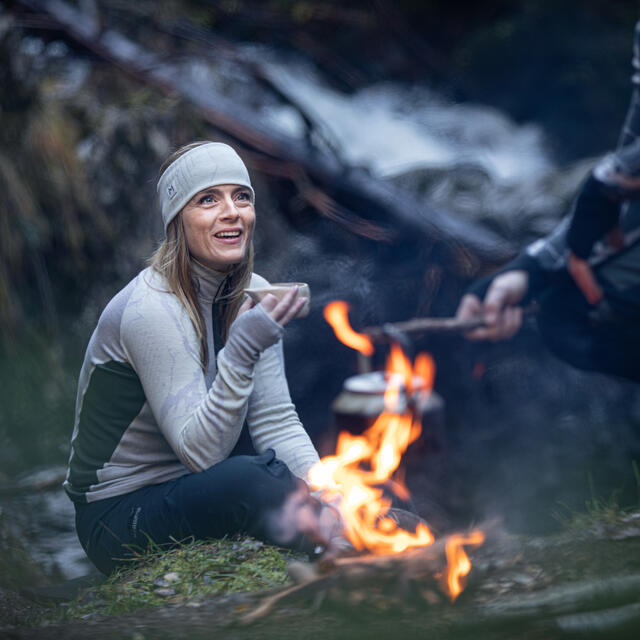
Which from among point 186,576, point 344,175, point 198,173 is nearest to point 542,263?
point 344,175

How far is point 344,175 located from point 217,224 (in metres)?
2.39

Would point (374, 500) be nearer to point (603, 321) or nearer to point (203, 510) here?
point (203, 510)

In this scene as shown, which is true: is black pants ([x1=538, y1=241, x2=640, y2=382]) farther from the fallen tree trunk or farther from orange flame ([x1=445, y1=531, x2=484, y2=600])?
orange flame ([x1=445, y1=531, x2=484, y2=600])

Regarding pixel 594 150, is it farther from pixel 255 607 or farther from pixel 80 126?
pixel 255 607

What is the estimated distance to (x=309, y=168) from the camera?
13.3ft

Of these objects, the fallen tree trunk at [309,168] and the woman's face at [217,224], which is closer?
the woman's face at [217,224]

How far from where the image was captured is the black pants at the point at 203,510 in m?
1.81

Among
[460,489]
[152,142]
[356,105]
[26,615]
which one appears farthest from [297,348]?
[356,105]

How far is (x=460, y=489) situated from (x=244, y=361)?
2.06 metres

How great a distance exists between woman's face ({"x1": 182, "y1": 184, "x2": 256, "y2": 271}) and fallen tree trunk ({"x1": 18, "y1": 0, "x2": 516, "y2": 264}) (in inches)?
88.3

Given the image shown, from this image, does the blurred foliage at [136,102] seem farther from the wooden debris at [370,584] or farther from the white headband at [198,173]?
the wooden debris at [370,584]

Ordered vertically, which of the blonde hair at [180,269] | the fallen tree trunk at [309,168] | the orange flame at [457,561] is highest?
the fallen tree trunk at [309,168]

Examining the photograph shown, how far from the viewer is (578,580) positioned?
1.61 metres

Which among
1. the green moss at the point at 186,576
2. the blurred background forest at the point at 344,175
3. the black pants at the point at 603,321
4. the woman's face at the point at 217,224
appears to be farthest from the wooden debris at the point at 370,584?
the black pants at the point at 603,321
